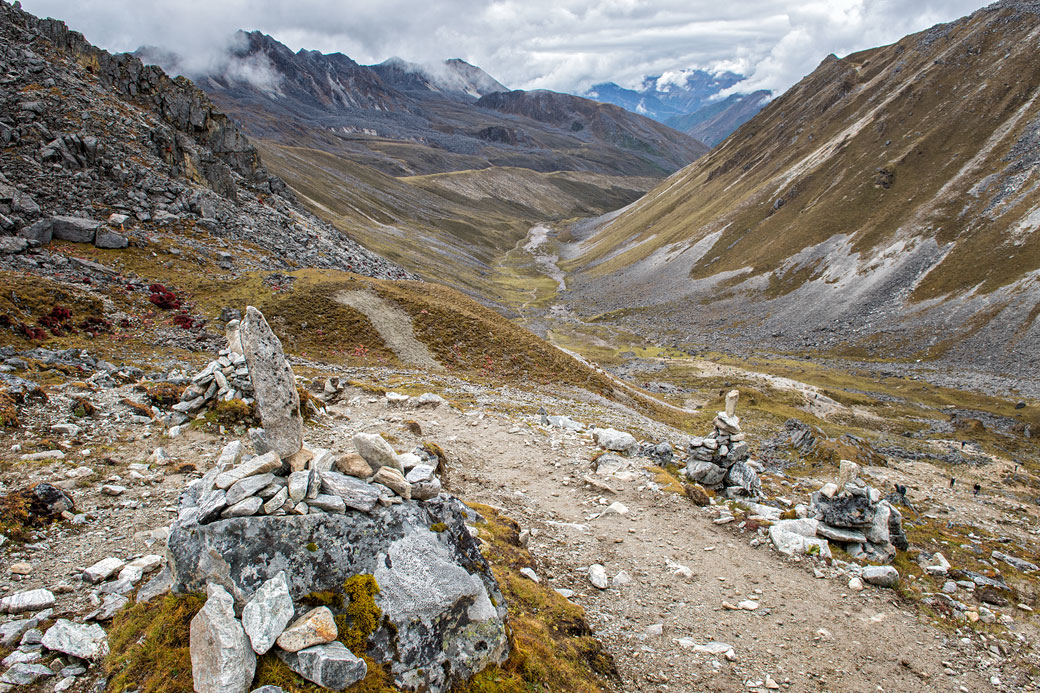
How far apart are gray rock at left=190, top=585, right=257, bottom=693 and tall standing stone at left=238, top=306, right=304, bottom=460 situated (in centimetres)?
363

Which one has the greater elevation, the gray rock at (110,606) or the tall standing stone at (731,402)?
the tall standing stone at (731,402)

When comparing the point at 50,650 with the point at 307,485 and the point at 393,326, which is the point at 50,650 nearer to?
the point at 307,485

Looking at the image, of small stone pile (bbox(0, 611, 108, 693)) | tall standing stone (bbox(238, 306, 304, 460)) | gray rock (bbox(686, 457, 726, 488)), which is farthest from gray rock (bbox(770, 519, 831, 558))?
small stone pile (bbox(0, 611, 108, 693))

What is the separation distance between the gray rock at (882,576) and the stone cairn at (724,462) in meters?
6.33

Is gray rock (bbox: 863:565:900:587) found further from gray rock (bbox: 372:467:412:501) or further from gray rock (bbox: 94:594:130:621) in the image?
gray rock (bbox: 94:594:130:621)

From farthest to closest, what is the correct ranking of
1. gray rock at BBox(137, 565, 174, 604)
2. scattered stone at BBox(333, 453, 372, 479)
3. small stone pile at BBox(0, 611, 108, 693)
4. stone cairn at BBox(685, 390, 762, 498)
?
1. stone cairn at BBox(685, 390, 762, 498)
2. scattered stone at BBox(333, 453, 372, 479)
3. gray rock at BBox(137, 565, 174, 604)
4. small stone pile at BBox(0, 611, 108, 693)

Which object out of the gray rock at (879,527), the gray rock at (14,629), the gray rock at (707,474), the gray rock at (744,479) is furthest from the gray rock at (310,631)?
the gray rock at (744,479)

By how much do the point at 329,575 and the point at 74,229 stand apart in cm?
4686

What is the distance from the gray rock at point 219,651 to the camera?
7.56 m

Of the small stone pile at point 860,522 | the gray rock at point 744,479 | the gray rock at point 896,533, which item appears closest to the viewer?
the small stone pile at point 860,522

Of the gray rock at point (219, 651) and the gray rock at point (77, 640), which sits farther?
the gray rock at point (77, 640)

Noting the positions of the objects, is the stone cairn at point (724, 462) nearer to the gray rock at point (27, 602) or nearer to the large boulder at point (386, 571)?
the large boulder at point (386, 571)

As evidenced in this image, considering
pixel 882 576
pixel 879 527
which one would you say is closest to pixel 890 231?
pixel 879 527

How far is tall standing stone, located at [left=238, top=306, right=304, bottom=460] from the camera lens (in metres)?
11.3
